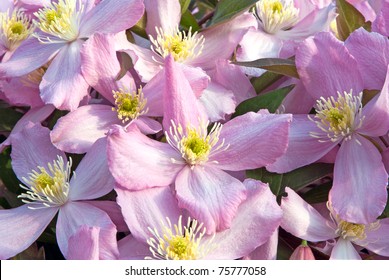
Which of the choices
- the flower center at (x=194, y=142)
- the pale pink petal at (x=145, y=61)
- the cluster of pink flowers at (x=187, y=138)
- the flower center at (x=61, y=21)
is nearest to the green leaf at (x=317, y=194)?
the cluster of pink flowers at (x=187, y=138)

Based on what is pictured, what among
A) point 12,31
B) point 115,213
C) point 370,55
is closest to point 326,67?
point 370,55

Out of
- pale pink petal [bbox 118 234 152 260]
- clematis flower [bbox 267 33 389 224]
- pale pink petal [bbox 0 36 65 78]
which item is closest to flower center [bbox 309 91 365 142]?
clematis flower [bbox 267 33 389 224]

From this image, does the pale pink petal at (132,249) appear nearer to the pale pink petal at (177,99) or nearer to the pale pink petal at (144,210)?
the pale pink petal at (144,210)

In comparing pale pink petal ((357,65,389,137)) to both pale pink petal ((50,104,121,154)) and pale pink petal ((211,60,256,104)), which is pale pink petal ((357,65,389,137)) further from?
pale pink petal ((50,104,121,154))

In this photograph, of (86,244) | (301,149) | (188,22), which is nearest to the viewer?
(86,244)

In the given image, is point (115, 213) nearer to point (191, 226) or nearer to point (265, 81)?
point (191, 226)

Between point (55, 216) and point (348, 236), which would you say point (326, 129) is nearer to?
point (348, 236)

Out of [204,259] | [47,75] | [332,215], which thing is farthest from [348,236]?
[47,75]
